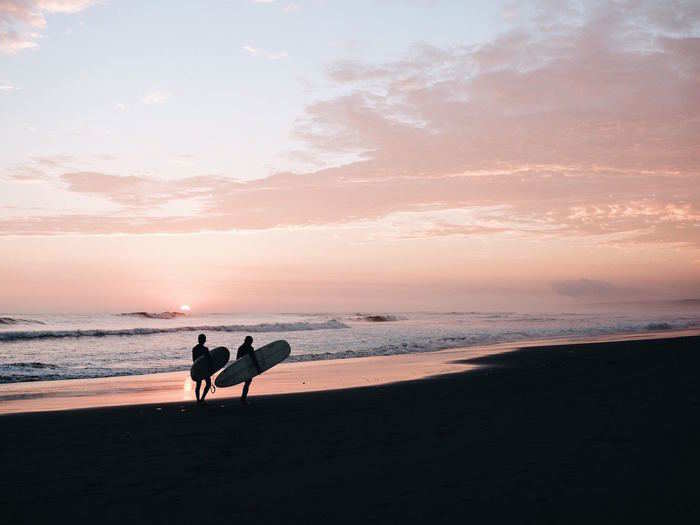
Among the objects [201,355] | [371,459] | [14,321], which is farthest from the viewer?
[14,321]

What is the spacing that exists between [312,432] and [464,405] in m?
4.28

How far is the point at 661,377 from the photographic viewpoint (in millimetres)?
18250

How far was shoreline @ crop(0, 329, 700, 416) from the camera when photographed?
16.7m

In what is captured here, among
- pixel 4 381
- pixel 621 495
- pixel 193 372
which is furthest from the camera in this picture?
pixel 4 381

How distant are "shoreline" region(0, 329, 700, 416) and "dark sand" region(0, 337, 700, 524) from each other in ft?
6.23

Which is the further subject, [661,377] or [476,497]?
[661,377]

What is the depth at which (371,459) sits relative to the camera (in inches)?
360

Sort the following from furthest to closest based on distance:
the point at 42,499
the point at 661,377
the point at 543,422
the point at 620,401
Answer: the point at 661,377 → the point at 620,401 → the point at 543,422 → the point at 42,499

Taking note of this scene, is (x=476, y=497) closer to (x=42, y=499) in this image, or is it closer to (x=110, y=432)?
(x=42, y=499)

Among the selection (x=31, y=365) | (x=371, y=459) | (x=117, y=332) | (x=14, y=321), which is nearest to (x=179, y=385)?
(x=31, y=365)

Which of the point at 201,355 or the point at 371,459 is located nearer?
the point at 371,459

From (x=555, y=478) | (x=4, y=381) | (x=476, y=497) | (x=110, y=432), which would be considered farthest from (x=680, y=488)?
(x=4, y=381)

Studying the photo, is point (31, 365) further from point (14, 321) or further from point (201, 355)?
point (14, 321)

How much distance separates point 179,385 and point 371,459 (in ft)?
45.0
